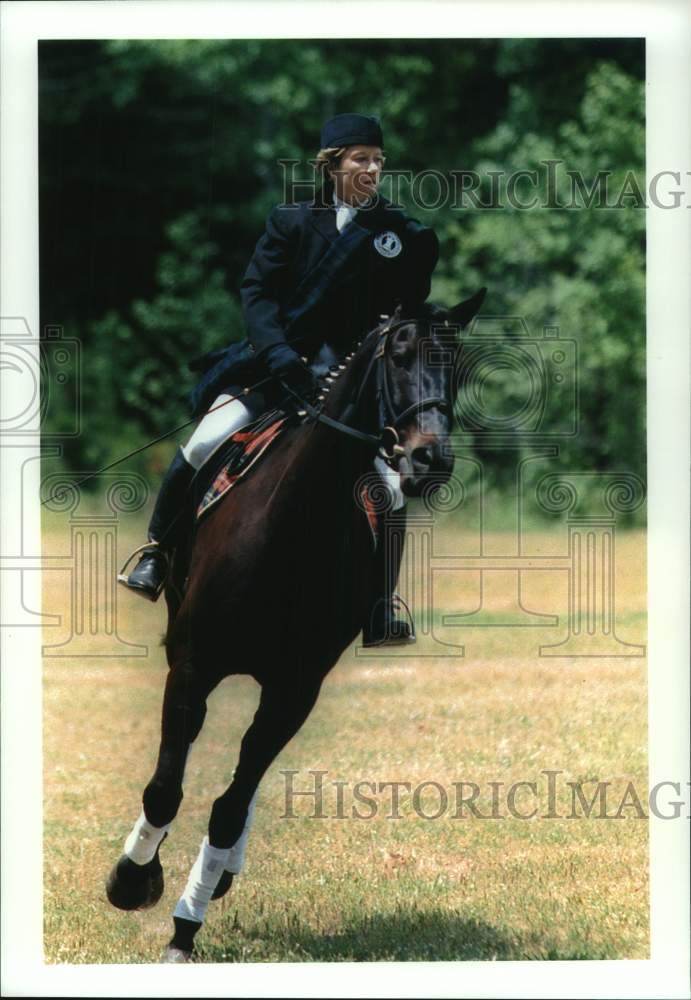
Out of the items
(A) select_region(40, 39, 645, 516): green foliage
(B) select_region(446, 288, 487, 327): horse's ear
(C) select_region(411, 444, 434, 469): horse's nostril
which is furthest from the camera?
(A) select_region(40, 39, 645, 516): green foliage

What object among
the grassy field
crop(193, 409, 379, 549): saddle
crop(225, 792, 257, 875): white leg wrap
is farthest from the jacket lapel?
crop(225, 792, 257, 875): white leg wrap

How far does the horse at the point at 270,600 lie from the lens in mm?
5043

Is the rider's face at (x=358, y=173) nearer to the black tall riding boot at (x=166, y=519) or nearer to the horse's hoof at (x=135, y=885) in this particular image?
the black tall riding boot at (x=166, y=519)

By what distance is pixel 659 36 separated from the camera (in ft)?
17.0

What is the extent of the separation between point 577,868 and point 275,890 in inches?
43.2

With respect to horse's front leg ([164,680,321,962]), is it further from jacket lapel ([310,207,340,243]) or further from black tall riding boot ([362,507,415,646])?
jacket lapel ([310,207,340,243])

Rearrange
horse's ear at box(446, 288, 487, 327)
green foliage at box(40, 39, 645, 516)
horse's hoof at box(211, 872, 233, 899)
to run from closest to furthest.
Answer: horse's ear at box(446, 288, 487, 327) < horse's hoof at box(211, 872, 233, 899) < green foliage at box(40, 39, 645, 516)

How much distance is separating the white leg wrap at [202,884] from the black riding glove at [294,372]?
5.22 feet

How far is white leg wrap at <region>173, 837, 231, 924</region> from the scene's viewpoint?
17.1ft

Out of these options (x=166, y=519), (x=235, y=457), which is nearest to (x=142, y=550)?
(x=166, y=519)

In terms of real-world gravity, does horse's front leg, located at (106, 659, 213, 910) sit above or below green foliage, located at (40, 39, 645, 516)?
below

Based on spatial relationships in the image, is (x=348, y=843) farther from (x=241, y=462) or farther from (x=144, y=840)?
(x=241, y=462)

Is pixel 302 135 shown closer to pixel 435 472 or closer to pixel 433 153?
pixel 433 153

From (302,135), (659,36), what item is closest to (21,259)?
(659,36)
